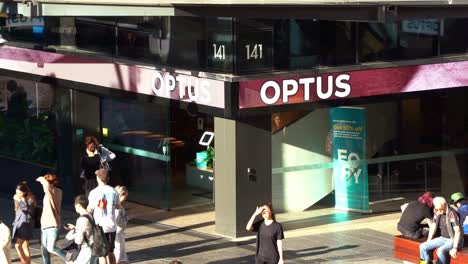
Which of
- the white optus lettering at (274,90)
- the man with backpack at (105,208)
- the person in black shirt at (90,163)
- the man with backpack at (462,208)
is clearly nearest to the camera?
the man with backpack at (105,208)

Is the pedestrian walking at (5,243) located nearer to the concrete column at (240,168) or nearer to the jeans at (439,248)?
the concrete column at (240,168)

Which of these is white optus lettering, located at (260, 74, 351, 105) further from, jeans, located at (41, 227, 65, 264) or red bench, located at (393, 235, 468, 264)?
jeans, located at (41, 227, 65, 264)

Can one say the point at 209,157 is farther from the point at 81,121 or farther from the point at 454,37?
the point at 454,37

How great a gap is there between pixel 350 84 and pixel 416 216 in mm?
3547

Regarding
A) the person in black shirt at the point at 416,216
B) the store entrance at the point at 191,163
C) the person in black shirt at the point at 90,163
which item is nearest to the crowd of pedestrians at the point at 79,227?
the person in black shirt at the point at 90,163

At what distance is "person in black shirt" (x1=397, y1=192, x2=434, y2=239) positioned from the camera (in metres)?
20.0

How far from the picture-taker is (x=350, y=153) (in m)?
24.4

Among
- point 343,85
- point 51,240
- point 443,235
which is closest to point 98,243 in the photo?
point 51,240

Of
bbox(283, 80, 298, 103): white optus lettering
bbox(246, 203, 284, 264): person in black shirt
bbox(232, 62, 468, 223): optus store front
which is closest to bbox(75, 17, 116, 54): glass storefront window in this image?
bbox(232, 62, 468, 223): optus store front

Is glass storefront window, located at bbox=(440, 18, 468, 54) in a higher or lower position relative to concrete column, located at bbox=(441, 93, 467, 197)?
higher

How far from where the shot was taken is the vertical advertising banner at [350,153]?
24359mm

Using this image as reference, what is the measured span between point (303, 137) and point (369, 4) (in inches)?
165

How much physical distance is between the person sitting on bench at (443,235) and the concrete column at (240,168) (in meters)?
3.79

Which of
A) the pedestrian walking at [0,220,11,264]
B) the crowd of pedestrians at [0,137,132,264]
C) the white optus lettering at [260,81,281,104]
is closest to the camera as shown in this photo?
the crowd of pedestrians at [0,137,132,264]
